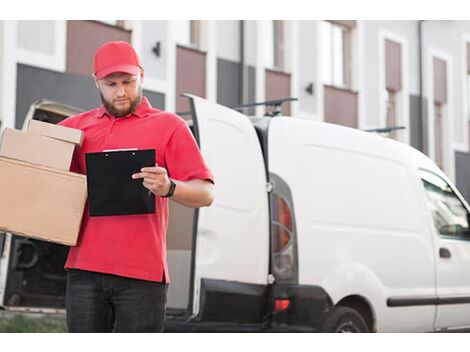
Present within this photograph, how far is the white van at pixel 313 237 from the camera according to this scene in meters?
4.30

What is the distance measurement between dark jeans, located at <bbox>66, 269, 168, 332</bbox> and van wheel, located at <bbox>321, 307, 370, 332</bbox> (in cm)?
209

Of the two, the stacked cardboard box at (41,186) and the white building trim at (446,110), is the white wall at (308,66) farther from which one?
the stacked cardboard box at (41,186)

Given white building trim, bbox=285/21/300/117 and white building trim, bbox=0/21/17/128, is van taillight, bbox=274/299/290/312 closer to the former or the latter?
white building trim, bbox=285/21/300/117

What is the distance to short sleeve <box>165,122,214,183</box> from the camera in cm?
260

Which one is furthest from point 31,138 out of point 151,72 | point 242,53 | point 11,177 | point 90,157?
point 242,53

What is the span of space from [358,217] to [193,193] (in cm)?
227

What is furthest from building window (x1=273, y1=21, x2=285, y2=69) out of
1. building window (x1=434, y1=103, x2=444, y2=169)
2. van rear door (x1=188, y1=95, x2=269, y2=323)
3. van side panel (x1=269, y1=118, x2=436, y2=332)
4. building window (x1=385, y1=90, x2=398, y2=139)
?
van rear door (x1=188, y1=95, x2=269, y2=323)

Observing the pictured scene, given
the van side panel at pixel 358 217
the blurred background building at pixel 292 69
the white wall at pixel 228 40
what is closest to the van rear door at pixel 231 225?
the van side panel at pixel 358 217

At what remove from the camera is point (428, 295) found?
489 centimetres

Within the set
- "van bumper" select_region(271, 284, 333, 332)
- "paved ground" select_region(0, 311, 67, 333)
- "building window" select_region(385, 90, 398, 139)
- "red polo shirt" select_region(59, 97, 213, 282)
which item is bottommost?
"paved ground" select_region(0, 311, 67, 333)

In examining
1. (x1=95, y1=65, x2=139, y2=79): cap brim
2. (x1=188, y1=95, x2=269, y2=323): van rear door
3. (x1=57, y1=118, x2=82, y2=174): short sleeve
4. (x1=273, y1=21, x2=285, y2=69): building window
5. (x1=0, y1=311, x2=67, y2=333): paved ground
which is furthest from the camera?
(x1=273, y1=21, x2=285, y2=69): building window

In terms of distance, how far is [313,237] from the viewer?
451cm

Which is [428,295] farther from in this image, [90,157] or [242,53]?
[242,53]
